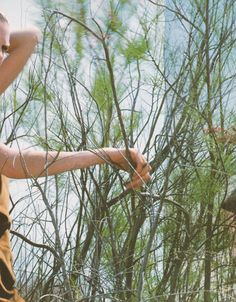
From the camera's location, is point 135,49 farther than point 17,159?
Yes

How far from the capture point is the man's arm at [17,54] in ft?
3.99

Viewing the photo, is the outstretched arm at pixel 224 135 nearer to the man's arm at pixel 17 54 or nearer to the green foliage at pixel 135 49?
the green foliage at pixel 135 49

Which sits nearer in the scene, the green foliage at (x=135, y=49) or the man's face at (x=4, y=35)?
the man's face at (x=4, y=35)

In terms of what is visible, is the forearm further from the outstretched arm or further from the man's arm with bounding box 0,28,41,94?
the outstretched arm

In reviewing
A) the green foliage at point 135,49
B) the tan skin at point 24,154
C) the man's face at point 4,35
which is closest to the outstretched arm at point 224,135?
the green foliage at point 135,49

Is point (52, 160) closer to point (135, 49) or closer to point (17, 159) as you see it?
point (17, 159)

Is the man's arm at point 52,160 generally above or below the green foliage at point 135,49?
below

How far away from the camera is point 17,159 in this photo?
1250mm

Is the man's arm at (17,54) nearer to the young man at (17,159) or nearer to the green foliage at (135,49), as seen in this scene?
the young man at (17,159)

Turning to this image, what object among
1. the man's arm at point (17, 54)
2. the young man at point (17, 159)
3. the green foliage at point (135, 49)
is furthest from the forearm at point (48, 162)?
the green foliage at point (135, 49)

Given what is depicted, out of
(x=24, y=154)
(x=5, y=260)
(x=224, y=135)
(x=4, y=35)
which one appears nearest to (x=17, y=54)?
(x=4, y=35)

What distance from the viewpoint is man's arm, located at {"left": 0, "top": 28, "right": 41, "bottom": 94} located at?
1.22 metres

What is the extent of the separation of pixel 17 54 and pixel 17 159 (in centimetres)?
19

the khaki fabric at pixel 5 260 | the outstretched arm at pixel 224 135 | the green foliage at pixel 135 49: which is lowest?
the khaki fabric at pixel 5 260
